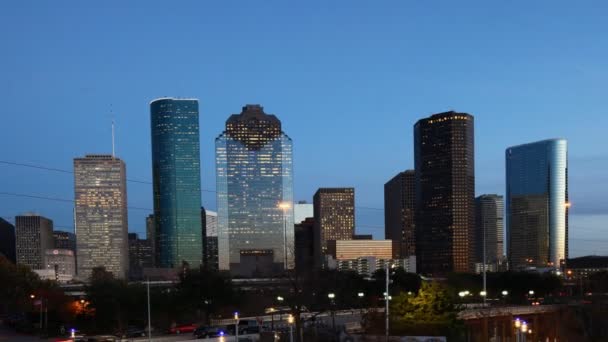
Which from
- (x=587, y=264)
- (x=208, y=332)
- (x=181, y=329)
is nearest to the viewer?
(x=208, y=332)

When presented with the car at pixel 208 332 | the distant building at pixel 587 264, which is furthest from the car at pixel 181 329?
the distant building at pixel 587 264

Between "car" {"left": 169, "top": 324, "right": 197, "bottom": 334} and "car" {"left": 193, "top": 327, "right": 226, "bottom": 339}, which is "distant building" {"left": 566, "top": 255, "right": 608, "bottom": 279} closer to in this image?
"car" {"left": 169, "top": 324, "right": 197, "bottom": 334}

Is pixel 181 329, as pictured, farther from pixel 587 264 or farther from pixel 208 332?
pixel 587 264

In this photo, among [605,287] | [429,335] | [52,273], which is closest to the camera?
[429,335]

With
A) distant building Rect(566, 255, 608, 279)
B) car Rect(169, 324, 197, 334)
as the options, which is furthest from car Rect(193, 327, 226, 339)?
distant building Rect(566, 255, 608, 279)

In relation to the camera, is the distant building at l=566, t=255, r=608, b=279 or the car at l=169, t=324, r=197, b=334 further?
the distant building at l=566, t=255, r=608, b=279

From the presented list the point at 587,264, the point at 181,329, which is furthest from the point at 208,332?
the point at 587,264

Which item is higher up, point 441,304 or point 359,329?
point 441,304

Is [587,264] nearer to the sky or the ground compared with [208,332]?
nearer to the ground

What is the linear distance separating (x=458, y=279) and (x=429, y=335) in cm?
5928

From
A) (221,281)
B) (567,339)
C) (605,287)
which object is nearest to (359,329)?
(221,281)

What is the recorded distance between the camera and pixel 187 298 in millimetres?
55094

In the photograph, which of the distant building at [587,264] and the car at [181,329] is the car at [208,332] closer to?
the car at [181,329]

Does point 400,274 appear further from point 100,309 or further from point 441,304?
point 441,304
